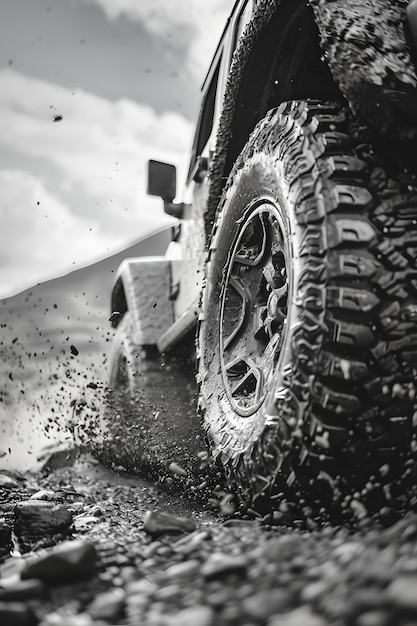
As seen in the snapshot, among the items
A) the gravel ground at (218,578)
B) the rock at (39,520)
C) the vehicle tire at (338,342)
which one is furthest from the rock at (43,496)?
the vehicle tire at (338,342)

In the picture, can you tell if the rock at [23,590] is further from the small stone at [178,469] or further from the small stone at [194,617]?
the small stone at [178,469]

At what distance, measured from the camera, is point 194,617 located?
2.27 feet

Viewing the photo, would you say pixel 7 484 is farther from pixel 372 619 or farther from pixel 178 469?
pixel 372 619

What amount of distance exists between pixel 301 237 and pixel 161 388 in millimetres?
2098

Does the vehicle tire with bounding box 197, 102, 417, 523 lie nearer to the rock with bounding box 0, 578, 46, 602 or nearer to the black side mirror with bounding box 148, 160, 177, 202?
the rock with bounding box 0, 578, 46, 602

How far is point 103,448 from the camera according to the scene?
345 centimetres

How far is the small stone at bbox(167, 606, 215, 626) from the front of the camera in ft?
2.22

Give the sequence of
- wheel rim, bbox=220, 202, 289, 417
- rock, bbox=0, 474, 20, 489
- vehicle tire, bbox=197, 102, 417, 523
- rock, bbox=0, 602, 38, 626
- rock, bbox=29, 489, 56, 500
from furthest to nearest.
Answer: rock, bbox=0, 474, 20, 489
rock, bbox=29, 489, 56, 500
wheel rim, bbox=220, 202, 289, 417
vehicle tire, bbox=197, 102, 417, 523
rock, bbox=0, 602, 38, 626

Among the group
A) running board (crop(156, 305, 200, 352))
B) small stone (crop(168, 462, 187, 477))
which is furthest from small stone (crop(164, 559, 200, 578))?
running board (crop(156, 305, 200, 352))

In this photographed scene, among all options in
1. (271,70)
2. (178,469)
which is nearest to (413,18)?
(271,70)

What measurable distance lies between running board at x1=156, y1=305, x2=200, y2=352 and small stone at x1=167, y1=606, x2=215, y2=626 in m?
1.87

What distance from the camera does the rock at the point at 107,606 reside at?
0.77 metres

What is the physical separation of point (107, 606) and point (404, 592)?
406mm

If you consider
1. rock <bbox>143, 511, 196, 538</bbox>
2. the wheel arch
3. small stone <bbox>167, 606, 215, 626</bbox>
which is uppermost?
the wheel arch
